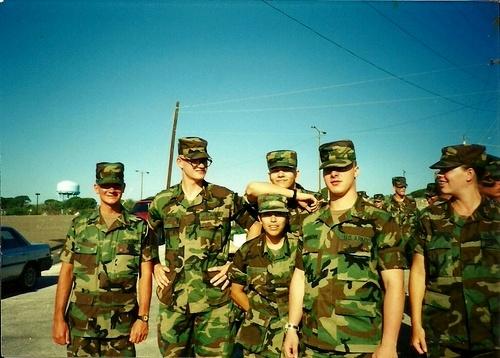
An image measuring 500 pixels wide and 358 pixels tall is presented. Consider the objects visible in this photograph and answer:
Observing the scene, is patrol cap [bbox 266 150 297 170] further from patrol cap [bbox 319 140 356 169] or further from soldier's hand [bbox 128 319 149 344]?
soldier's hand [bbox 128 319 149 344]

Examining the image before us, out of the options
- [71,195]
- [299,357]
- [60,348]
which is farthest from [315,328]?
[71,195]

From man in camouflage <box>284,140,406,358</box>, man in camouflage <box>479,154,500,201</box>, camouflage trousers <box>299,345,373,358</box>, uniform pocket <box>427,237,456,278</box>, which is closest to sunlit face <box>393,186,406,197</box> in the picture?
man in camouflage <box>479,154,500,201</box>

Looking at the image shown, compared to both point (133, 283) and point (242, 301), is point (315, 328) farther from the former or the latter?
point (133, 283)

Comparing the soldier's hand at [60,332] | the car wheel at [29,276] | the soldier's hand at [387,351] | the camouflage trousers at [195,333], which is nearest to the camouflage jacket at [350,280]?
the soldier's hand at [387,351]

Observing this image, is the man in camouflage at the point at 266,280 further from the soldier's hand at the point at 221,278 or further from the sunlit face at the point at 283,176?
the sunlit face at the point at 283,176

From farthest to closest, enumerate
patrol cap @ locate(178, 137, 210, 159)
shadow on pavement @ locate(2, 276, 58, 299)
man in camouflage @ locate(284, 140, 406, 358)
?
shadow on pavement @ locate(2, 276, 58, 299) → patrol cap @ locate(178, 137, 210, 159) → man in camouflage @ locate(284, 140, 406, 358)

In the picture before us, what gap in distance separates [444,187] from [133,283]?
2712 millimetres

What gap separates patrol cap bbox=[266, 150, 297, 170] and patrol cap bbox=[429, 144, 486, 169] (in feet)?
3.82

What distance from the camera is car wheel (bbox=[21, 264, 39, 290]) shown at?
8.02 m

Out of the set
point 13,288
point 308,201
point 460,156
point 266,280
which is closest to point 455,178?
point 460,156

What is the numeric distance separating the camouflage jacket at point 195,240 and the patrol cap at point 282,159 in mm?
505

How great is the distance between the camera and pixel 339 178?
2.60 metres

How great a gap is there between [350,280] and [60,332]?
7.90 ft

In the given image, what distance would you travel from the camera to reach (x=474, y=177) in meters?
2.82
